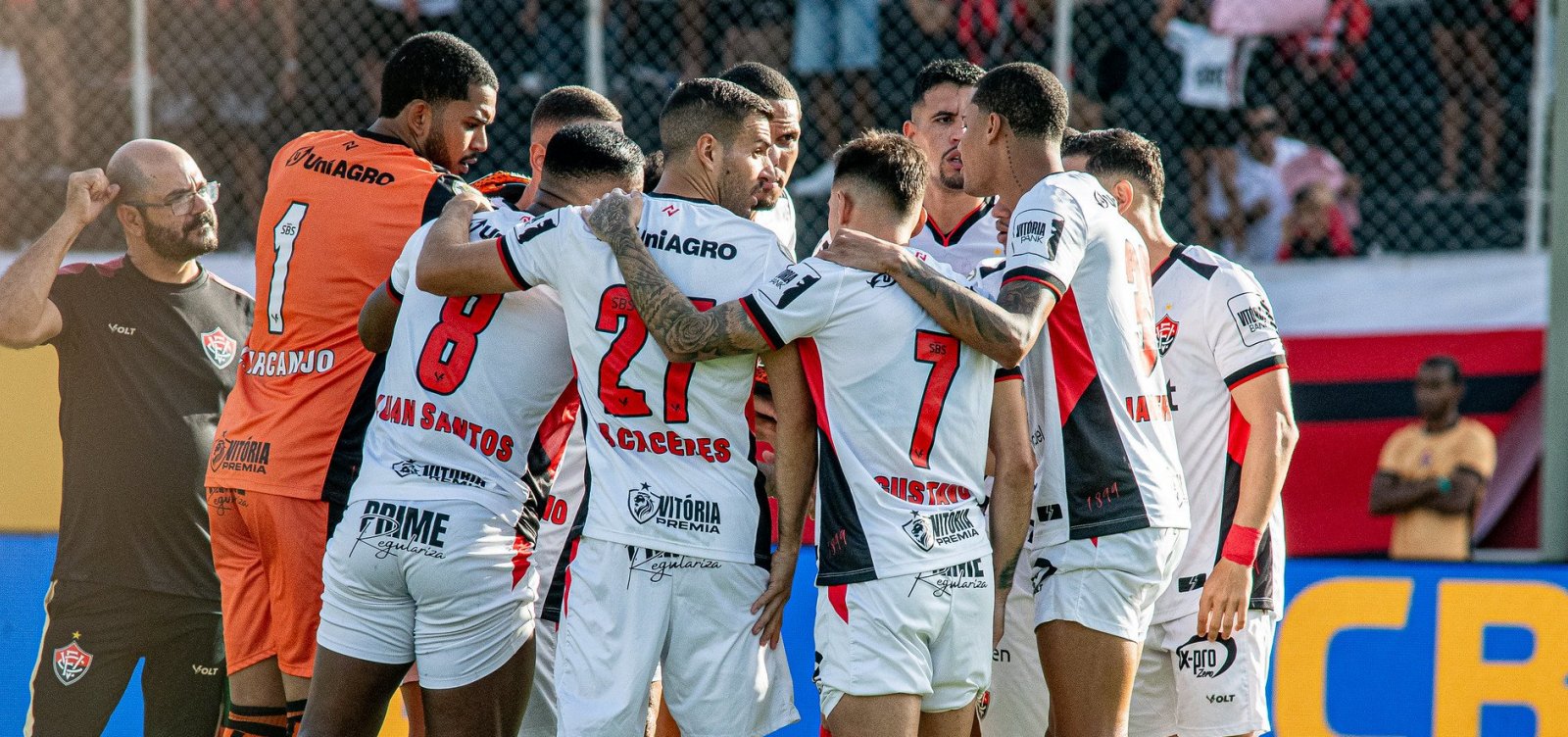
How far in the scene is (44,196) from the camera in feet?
31.4

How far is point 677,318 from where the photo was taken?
392 cm

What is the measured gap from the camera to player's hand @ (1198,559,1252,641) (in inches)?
186

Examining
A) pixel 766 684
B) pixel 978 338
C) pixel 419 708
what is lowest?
pixel 419 708

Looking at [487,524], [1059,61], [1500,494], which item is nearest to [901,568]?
[487,524]

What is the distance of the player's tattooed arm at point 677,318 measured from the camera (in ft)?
12.8

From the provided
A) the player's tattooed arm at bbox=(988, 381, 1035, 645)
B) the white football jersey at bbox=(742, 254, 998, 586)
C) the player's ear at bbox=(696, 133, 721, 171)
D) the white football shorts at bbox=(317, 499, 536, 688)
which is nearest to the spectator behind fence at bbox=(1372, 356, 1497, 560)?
the player's tattooed arm at bbox=(988, 381, 1035, 645)

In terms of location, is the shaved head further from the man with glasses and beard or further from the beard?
the beard

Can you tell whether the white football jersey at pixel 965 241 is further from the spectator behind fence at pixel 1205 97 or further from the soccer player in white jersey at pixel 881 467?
the spectator behind fence at pixel 1205 97

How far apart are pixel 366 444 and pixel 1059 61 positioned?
602cm

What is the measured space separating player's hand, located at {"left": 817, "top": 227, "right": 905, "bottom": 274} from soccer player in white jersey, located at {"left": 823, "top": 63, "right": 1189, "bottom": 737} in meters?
0.37

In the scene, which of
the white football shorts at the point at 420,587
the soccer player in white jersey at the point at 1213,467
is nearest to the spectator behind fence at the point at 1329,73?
the soccer player in white jersey at the point at 1213,467

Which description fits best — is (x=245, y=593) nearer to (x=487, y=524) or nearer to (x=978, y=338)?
(x=487, y=524)

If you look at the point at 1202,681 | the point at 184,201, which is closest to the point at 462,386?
the point at 184,201

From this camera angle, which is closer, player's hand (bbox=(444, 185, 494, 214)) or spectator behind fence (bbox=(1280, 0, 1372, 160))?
player's hand (bbox=(444, 185, 494, 214))
